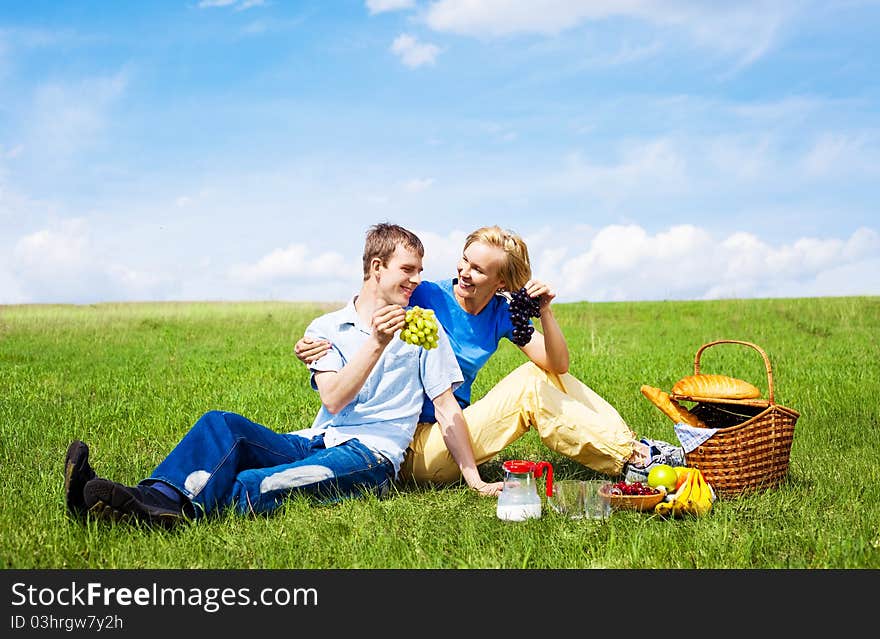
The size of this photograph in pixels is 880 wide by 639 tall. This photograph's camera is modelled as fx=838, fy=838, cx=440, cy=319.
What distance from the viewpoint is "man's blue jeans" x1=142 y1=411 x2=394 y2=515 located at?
456 cm

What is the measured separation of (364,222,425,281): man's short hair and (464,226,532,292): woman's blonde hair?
47cm

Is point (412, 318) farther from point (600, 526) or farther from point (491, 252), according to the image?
point (600, 526)

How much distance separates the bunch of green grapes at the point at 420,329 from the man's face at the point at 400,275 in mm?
239

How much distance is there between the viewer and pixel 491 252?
17.2ft

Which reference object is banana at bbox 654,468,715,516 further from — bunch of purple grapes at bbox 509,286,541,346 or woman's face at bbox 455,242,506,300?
woman's face at bbox 455,242,506,300

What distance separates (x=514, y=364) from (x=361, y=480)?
27.1 feet

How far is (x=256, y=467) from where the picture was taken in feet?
16.4

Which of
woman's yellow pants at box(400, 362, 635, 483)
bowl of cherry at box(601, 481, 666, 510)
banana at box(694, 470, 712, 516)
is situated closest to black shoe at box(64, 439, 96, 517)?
woman's yellow pants at box(400, 362, 635, 483)

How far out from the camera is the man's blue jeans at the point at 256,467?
15.0 ft

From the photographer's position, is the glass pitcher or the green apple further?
the green apple

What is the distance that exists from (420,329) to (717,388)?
223 cm

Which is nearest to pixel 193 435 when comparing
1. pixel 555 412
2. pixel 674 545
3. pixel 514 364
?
pixel 555 412

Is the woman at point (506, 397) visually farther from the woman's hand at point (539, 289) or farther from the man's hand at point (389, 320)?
the man's hand at point (389, 320)

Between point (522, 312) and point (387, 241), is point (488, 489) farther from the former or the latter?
point (387, 241)
